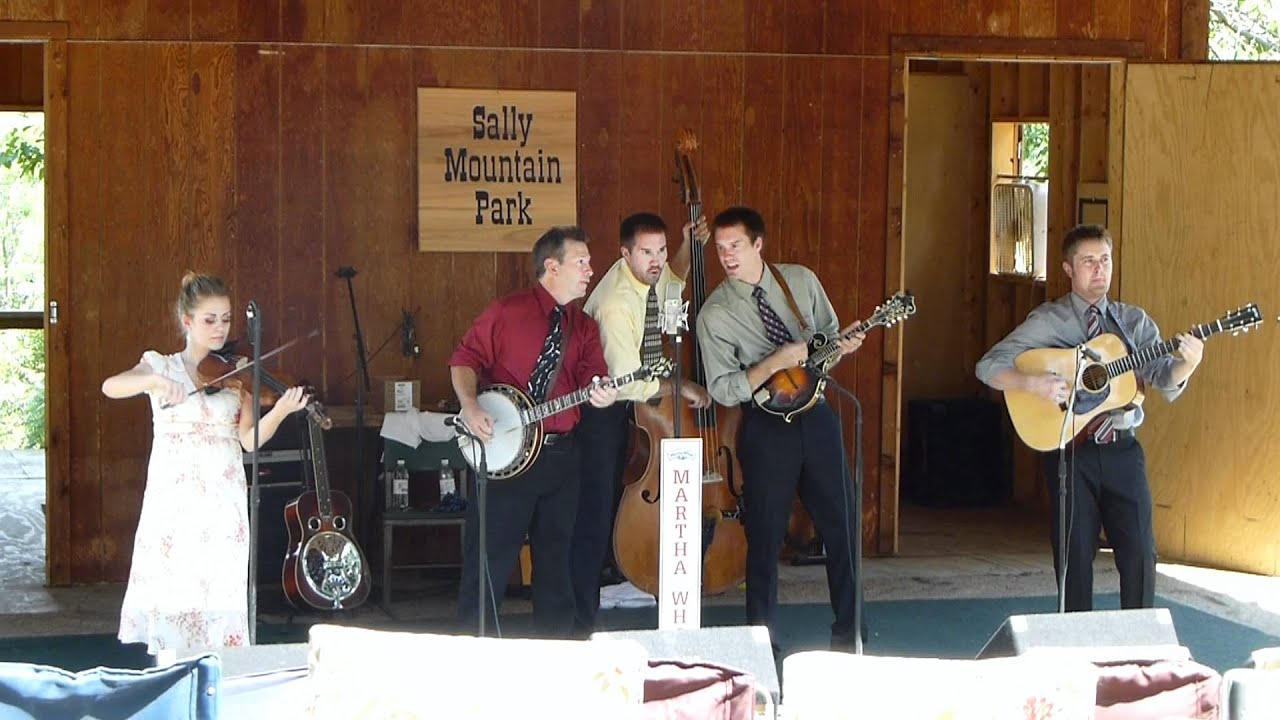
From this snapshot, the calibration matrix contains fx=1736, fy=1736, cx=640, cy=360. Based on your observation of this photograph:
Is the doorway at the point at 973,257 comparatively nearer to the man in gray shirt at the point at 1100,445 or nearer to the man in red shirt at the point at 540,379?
the man in gray shirt at the point at 1100,445

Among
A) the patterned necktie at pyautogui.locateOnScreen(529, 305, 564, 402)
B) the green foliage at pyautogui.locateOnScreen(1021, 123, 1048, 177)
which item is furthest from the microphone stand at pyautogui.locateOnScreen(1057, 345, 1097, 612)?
the green foliage at pyautogui.locateOnScreen(1021, 123, 1048, 177)

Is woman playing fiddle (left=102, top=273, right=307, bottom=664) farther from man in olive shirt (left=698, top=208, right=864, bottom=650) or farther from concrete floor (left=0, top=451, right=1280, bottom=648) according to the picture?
man in olive shirt (left=698, top=208, right=864, bottom=650)

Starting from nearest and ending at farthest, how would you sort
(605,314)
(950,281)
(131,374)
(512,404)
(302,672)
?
(302,672) → (131,374) → (512,404) → (605,314) → (950,281)

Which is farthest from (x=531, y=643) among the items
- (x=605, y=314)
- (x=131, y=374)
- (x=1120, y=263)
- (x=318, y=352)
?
(x=1120, y=263)

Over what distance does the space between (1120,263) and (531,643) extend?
17.9 feet

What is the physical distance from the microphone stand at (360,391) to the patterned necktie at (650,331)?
133cm

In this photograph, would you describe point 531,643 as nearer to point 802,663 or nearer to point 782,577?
point 802,663

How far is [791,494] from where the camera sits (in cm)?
605

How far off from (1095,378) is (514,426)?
1.96m

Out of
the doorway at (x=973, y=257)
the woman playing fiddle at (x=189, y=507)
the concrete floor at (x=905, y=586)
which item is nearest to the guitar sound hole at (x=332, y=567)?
the concrete floor at (x=905, y=586)

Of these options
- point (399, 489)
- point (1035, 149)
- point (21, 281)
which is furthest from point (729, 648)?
point (21, 281)

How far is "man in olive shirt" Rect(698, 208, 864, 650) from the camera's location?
19.7ft

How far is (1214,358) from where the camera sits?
7.83 metres

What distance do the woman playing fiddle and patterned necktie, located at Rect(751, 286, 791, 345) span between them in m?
1.73
